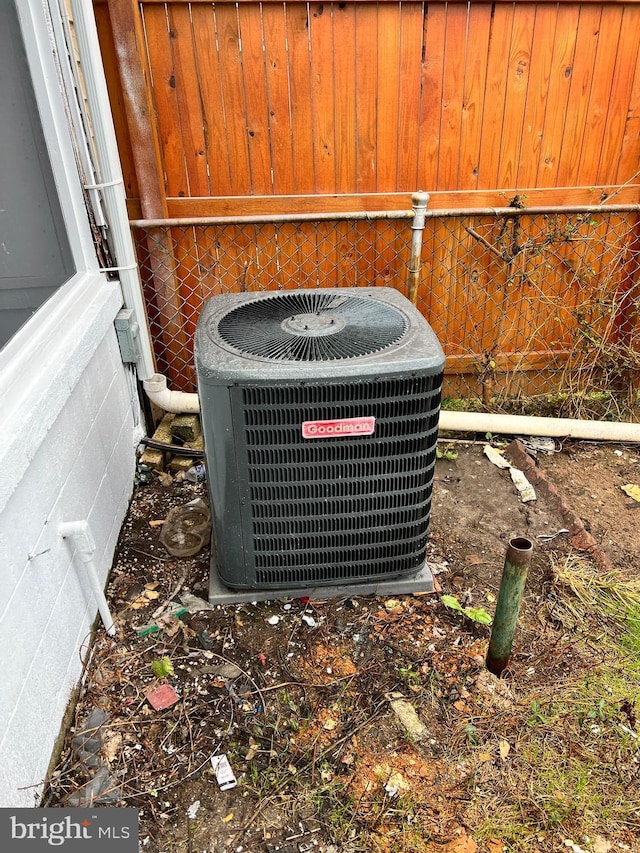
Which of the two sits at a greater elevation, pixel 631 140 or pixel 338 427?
pixel 631 140

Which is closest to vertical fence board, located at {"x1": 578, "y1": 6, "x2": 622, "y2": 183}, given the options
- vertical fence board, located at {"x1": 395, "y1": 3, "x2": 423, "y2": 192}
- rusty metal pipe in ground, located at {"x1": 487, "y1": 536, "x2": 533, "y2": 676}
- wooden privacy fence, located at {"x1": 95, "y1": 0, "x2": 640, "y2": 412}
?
wooden privacy fence, located at {"x1": 95, "y1": 0, "x2": 640, "y2": 412}

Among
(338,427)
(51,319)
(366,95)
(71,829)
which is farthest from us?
(366,95)

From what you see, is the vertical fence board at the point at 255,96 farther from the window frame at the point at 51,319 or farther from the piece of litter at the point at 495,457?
the piece of litter at the point at 495,457

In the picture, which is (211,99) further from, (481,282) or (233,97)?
(481,282)

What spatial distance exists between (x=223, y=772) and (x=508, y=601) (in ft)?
3.38

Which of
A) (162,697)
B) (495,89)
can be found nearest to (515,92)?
(495,89)

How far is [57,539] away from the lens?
1.95 m

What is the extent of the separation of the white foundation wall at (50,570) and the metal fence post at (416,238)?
1.67m

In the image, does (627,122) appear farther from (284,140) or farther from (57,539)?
(57,539)

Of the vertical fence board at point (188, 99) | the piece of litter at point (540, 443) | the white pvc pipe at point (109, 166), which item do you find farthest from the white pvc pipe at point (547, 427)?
the vertical fence board at point (188, 99)

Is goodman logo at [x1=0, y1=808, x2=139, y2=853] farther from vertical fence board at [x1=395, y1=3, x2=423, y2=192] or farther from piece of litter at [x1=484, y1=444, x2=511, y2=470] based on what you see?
vertical fence board at [x1=395, y1=3, x2=423, y2=192]

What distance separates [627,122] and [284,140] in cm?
200

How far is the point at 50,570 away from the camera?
1879 mm

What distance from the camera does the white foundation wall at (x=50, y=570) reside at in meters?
1.57
